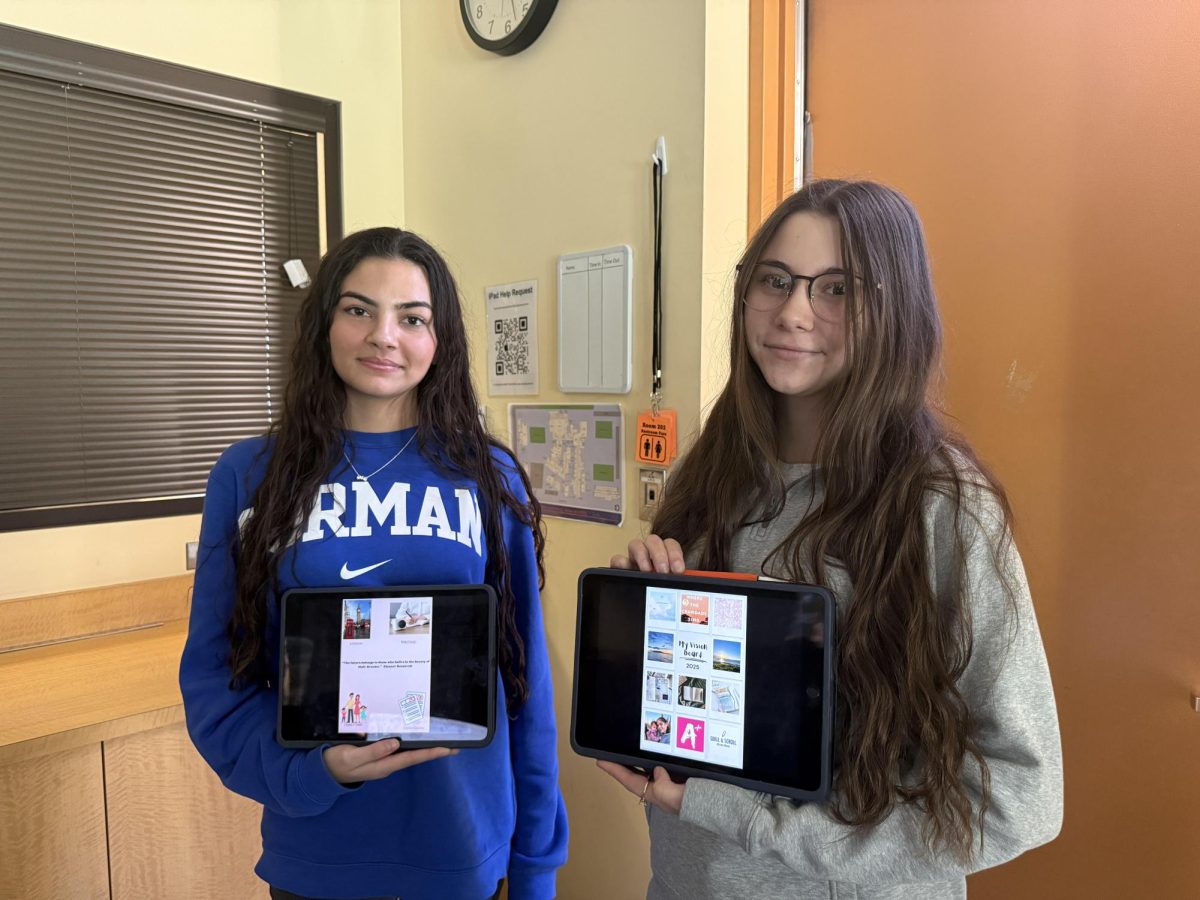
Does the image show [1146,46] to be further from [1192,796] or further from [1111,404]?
[1192,796]

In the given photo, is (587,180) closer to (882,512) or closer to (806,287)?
(806,287)

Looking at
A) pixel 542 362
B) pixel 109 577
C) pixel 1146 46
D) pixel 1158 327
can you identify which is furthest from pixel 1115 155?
pixel 109 577

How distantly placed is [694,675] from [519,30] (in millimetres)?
A: 1853

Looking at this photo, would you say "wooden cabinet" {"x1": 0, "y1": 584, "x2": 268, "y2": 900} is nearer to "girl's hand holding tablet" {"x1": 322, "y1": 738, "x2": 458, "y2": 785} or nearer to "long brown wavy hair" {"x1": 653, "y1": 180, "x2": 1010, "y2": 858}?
"girl's hand holding tablet" {"x1": 322, "y1": 738, "x2": 458, "y2": 785}

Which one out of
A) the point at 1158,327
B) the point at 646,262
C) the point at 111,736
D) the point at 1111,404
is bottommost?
the point at 111,736

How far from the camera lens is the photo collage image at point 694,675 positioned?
2.65 ft

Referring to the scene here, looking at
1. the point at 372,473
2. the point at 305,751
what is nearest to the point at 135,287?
the point at 372,473

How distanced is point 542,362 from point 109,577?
4.28 feet

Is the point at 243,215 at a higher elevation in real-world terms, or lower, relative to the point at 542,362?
higher

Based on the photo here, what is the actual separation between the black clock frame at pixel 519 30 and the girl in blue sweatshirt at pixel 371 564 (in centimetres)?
115

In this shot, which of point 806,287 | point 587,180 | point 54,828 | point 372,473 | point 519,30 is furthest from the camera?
point 519,30

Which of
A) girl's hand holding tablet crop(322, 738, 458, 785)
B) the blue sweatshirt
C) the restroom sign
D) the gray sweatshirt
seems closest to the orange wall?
the restroom sign

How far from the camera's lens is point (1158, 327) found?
1.29 metres

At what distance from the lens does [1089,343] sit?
136cm
